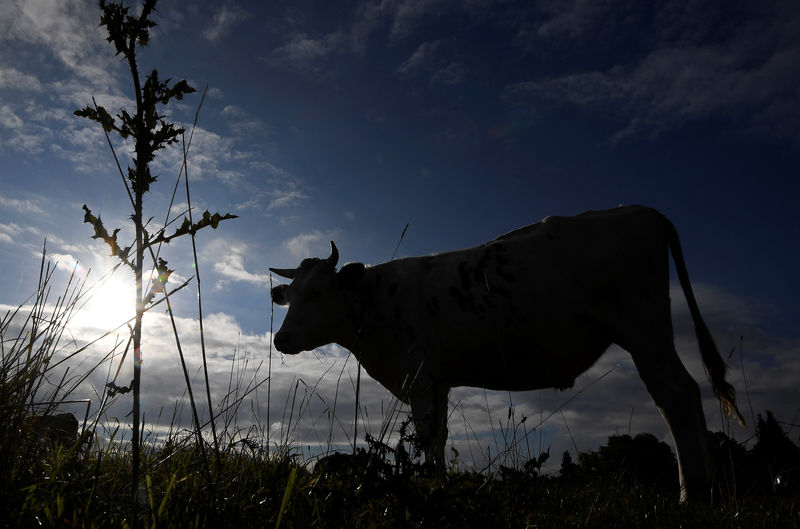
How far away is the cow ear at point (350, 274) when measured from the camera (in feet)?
24.6

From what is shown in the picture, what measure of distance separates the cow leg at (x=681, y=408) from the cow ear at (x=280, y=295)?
4.75 metres

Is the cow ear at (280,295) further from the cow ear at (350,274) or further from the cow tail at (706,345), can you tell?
the cow tail at (706,345)

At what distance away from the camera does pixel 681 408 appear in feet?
18.3

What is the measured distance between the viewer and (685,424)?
554 centimetres

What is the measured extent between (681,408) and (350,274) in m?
4.18

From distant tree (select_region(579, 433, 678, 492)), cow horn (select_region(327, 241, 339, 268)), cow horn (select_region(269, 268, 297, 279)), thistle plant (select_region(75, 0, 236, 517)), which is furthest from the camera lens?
distant tree (select_region(579, 433, 678, 492))

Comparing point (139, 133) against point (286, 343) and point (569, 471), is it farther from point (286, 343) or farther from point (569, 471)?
point (286, 343)

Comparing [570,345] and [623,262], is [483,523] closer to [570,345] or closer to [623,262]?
[570,345]

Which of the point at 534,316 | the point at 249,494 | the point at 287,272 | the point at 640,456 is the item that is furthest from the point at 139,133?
the point at 640,456

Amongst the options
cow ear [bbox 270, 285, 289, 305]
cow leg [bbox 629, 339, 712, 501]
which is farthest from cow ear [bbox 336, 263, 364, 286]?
cow leg [bbox 629, 339, 712, 501]

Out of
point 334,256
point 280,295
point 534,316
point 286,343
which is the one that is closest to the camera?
point 534,316

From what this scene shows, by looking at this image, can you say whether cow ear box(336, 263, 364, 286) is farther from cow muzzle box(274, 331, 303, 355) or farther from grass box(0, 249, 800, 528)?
grass box(0, 249, 800, 528)

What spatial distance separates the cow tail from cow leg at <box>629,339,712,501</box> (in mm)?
908

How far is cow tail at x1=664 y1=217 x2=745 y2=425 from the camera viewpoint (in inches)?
250
